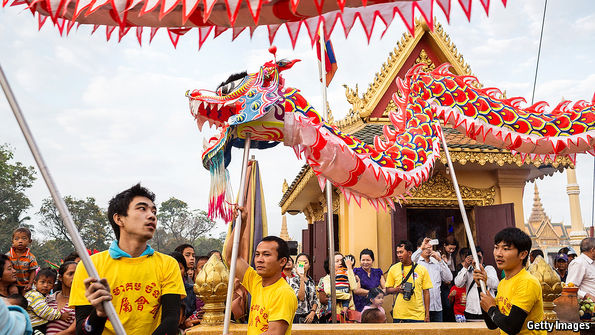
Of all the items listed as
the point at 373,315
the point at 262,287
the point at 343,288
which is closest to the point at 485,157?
the point at 343,288

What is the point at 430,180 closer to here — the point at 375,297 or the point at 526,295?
the point at 375,297

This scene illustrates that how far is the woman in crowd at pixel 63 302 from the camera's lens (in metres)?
3.46

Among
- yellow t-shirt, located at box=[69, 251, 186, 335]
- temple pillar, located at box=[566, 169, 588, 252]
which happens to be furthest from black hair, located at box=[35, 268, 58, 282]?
temple pillar, located at box=[566, 169, 588, 252]

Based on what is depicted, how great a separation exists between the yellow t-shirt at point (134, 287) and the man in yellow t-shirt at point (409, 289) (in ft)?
11.7

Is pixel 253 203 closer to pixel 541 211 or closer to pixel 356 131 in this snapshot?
pixel 356 131

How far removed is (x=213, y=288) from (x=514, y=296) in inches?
80.0

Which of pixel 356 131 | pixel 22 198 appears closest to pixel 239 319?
pixel 356 131

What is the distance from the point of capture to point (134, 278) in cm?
218

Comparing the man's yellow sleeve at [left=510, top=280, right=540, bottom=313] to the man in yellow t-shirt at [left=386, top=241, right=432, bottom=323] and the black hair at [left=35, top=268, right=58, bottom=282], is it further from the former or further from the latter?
the black hair at [left=35, top=268, right=58, bottom=282]

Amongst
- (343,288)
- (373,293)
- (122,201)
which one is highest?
(122,201)

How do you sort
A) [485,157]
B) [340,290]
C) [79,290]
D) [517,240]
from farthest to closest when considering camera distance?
[485,157] < [340,290] < [517,240] < [79,290]

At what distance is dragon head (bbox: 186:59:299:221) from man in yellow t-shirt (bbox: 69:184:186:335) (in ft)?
2.37

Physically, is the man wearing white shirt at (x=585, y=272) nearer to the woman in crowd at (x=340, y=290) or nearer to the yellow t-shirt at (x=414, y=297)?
the yellow t-shirt at (x=414, y=297)

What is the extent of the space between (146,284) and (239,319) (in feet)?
5.92
